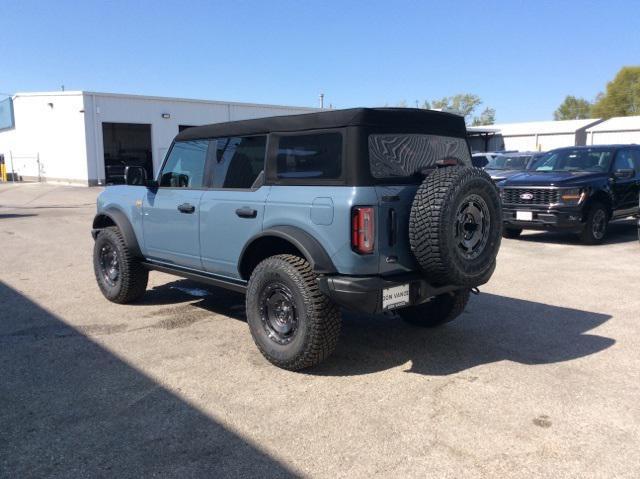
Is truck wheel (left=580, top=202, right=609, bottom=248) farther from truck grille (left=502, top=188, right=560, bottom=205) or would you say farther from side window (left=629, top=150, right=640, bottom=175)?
side window (left=629, top=150, right=640, bottom=175)

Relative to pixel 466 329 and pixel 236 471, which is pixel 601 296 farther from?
pixel 236 471

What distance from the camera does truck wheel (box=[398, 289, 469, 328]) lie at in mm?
4996

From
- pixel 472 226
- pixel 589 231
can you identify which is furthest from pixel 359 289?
pixel 589 231

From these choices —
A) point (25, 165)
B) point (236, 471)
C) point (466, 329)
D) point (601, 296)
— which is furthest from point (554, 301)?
point (25, 165)

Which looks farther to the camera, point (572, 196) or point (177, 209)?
point (572, 196)

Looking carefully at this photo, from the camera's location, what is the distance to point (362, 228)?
12.3 feet

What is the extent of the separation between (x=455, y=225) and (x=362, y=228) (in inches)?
26.8

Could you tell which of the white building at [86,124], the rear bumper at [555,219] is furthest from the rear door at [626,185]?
the white building at [86,124]

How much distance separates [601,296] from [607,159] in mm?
5413

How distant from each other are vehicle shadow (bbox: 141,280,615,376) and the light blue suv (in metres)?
0.32

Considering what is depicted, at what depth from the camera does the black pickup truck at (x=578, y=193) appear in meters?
10.0

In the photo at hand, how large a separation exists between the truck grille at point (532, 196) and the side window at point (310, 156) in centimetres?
726

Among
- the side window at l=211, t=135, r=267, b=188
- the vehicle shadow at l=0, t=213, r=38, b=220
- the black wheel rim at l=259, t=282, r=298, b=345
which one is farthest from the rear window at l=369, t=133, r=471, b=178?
the vehicle shadow at l=0, t=213, r=38, b=220

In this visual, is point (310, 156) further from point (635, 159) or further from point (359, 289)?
point (635, 159)
